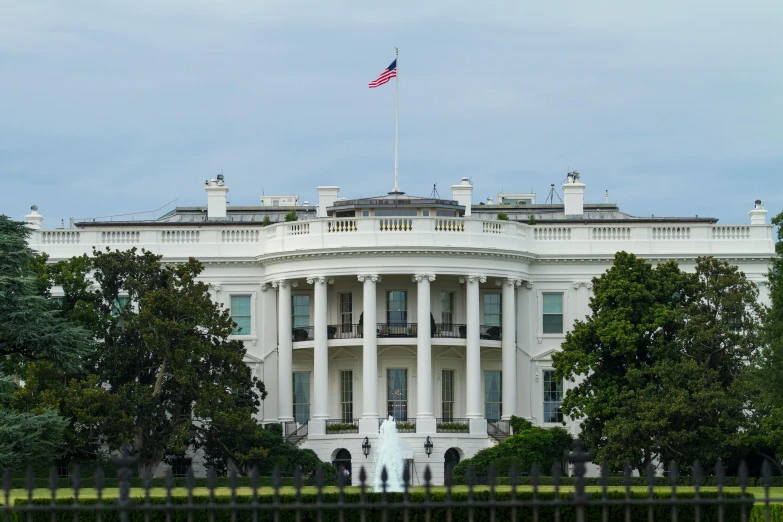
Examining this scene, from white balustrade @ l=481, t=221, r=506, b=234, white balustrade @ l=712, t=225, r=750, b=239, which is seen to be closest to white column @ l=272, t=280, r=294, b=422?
white balustrade @ l=481, t=221, r=506, b=234

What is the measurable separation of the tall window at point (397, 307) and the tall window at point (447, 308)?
1.57 m

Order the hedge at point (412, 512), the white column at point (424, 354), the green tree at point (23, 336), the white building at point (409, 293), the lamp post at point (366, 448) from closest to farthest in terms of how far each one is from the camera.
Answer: the hedge at point (412, 512) < the green tree at point (23, 336) < the lamp post at point (366, 448) < the white column at point (424, 354) < the white building at point (409, 293)

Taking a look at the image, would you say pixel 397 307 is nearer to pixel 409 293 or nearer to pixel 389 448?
pixel 409 293

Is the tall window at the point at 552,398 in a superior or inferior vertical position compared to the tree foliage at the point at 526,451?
superior

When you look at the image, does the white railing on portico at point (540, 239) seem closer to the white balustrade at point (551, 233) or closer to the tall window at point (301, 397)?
the white balustrade at point (551, 233)

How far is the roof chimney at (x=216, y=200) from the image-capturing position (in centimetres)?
7619

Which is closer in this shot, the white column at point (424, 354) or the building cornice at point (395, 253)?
the white column at point (424, 354)

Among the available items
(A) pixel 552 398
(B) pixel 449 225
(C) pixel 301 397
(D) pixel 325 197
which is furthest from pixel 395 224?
(A) pixel 552 398

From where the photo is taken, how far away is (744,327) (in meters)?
58.2

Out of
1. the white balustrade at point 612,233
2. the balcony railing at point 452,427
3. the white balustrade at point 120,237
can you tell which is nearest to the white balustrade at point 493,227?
the white balustrade at point 612,233

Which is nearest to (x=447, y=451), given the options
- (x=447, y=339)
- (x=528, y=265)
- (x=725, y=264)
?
(x=447, y=339)

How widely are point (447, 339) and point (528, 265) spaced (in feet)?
17.3

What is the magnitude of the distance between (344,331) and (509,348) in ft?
22.7

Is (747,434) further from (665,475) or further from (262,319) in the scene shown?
(262,319)
